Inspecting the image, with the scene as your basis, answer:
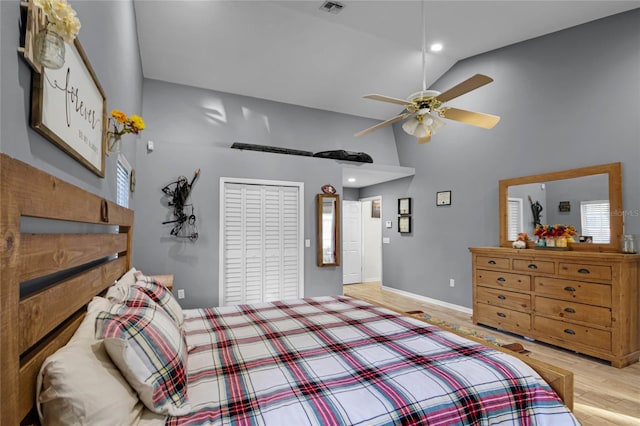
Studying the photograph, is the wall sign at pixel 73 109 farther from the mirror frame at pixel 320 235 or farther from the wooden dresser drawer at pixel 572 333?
the wooden dresser drawer at pixel 572 333

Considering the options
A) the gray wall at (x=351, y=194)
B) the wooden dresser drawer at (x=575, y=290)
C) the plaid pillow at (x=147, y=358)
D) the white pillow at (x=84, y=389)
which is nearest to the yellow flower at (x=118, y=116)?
the plaid pillow at (x=147, y=358)

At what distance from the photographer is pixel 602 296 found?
9.96 ft

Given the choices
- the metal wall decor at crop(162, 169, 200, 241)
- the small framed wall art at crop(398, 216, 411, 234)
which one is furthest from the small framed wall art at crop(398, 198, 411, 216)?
the metal wall decor at crop(162, 169, 200, 241)

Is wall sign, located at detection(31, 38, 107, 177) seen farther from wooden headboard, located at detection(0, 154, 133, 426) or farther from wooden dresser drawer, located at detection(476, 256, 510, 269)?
wooden dresser drawer, located at detection(476, 256, 510, 269)

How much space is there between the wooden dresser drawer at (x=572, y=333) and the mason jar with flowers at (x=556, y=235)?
858 millimetres

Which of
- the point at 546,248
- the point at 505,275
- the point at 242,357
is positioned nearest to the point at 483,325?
the point at 505,275

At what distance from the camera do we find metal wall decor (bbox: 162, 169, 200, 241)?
4.01 metres

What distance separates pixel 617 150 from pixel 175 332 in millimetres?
4341

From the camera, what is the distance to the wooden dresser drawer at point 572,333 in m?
3.02

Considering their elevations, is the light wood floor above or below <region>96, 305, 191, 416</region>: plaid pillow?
below

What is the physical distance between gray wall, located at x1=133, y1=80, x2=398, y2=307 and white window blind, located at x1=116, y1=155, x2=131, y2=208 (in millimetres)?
789

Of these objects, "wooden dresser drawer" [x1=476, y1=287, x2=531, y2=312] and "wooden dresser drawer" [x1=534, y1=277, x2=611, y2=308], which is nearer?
"wooden dresser drawer" [x1=534, y1=277, x2=611, y2=308]

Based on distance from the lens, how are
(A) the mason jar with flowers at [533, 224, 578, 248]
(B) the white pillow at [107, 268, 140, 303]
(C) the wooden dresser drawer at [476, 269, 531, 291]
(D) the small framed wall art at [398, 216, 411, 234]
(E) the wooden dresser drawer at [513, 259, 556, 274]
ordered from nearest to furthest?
(B) the white pillow at [107, 268, 140, 303]
(E) the wooden dresser drawer at [513, 259, 556, 274]
(A) the mason jar with flowers at [533, 224, 578, 248]
(C) the wooden dresser drawer at [476, 269, 531, 291]
(D) the small framed wall art at [398, 216, 411, 234]

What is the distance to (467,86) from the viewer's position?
2287 mm
